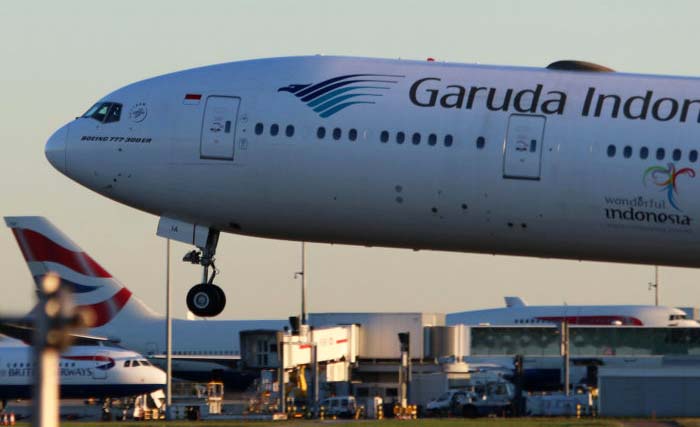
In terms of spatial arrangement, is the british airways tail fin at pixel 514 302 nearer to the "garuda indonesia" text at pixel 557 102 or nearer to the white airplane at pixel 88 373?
the white airplane at pixel 88 373

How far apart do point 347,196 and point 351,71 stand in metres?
3.12

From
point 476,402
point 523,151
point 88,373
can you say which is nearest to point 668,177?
point 523,151

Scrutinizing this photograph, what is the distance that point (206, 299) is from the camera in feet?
123

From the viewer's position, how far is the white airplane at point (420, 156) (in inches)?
1341

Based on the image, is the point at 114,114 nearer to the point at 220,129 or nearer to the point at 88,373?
the point at 220,129

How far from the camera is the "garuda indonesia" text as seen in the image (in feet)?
113

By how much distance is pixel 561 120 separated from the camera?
1356 inches

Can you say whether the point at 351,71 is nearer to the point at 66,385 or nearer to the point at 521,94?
the point at 521,94

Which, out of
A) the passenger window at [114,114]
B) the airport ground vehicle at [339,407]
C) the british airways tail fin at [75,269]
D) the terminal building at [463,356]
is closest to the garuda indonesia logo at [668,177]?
the passenger window at [114,114]

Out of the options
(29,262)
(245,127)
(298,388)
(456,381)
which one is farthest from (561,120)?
(29,262)

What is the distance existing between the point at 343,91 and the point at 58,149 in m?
8.17

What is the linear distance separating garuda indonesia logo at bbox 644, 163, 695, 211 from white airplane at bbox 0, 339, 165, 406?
6132 cm

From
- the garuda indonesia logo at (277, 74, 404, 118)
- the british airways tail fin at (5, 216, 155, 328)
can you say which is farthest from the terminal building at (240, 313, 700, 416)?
the garuda indonesia logo at (277, 74, 404, 118)

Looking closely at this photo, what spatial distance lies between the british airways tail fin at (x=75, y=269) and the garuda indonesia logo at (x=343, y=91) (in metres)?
63.8
